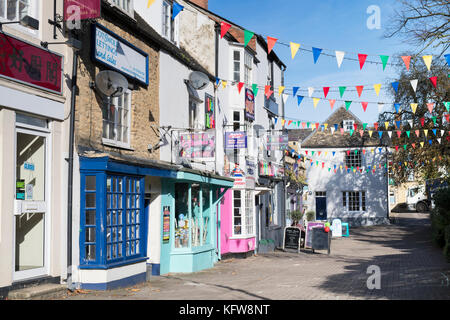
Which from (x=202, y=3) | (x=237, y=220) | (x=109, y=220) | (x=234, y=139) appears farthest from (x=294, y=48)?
(x=202, y=3)

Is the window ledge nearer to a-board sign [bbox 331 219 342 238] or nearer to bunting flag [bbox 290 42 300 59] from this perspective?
bunting flag [bbox 290 42 300 59]

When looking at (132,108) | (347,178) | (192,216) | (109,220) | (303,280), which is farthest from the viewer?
(347,178)

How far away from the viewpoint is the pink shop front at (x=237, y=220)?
19078 mm

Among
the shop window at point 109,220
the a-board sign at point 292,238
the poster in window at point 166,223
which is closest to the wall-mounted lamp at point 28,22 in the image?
the shop window at point 109,220

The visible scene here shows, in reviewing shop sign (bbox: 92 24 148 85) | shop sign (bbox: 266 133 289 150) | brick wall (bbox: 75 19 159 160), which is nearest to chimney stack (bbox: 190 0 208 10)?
shop sign (bbox: 266 133 289 150)

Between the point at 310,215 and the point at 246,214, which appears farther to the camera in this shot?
the point at 310,215

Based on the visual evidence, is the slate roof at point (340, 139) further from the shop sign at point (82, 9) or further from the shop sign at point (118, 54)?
the shop sign at point (82, 9)

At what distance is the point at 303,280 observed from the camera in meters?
12.6

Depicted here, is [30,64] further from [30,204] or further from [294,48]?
[294,48]

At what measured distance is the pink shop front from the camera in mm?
19078

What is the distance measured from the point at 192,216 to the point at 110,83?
606 centimetres

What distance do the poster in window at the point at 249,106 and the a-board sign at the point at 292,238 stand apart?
201 inches

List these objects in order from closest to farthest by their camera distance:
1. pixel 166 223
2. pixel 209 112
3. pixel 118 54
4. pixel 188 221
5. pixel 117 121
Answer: pixel 118 54 < pixel 117 121 < pixel 166 223 < pixel 188 221 < pixel 209 112

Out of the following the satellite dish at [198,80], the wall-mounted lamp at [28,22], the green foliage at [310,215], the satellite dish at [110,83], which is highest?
the satellite dish at [198,80]
